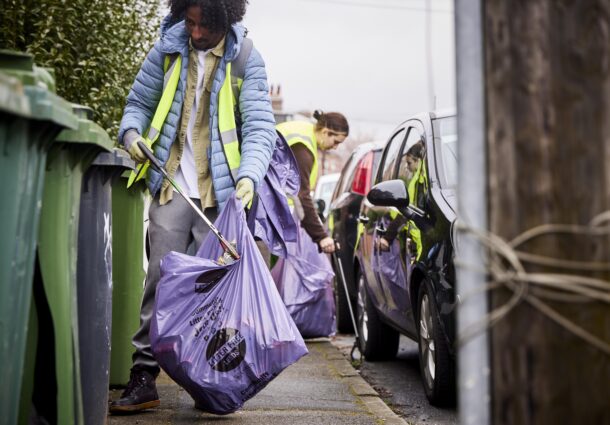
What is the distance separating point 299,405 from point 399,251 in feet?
4.51

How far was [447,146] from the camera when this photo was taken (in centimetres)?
694

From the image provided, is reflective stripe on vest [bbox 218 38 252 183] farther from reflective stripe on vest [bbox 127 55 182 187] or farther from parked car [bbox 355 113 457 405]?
parked car [bbox 355 113 457 405]

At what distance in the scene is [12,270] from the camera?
3.11 m

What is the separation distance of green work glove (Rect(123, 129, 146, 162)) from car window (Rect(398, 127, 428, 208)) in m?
1.77

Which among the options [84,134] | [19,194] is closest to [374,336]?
[84,134]

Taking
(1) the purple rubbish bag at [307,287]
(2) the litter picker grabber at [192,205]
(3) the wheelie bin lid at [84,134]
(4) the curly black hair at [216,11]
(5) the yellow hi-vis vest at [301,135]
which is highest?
(4) the curly black hair at [216,11]

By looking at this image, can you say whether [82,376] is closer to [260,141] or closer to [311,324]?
[260,141]

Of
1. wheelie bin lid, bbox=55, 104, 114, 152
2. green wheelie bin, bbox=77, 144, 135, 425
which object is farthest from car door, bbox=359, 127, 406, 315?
wheelie bin lid, bbox=55, 104, 114, 152

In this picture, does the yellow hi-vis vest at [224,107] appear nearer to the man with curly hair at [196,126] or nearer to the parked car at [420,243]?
the man with curly hair at [196,126]

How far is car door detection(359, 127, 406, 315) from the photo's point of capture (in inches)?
319

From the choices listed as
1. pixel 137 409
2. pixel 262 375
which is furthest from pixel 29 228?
pixel 137 409

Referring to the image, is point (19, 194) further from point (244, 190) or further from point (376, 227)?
point (376, 227)

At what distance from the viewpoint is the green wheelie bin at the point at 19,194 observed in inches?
120

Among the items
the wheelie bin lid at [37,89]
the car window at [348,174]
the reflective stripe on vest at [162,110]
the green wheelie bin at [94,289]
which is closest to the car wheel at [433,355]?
the reflective stripe on vest at [162,110]
